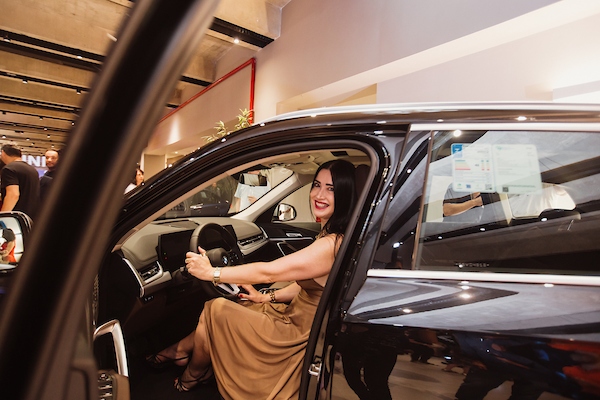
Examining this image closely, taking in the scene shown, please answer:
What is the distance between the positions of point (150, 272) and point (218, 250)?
441mm

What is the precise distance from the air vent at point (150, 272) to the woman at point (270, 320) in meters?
0.30

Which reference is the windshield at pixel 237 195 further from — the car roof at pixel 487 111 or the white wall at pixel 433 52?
the white wall at pixel 433 52

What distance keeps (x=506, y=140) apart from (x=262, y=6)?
5.55 metres

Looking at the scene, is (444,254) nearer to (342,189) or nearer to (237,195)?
(342,189)

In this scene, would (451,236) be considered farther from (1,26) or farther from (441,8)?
(1,26)

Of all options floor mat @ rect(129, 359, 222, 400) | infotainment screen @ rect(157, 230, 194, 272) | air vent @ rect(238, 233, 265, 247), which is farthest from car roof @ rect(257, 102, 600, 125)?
air vent @ rect(238, 233, 265, 247)

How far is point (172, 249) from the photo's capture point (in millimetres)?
2021

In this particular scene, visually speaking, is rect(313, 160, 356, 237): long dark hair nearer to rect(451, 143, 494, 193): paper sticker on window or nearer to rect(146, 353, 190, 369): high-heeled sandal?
rect(451, 143, 494, 193): paper sticker on window

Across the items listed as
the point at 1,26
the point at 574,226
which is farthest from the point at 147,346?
the point at 1,26

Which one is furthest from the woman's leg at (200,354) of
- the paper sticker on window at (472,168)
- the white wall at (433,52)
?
the white wall at (433,52)

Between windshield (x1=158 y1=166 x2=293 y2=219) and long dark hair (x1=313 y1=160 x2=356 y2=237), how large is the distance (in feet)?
3.72

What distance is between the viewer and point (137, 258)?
1.73 meters

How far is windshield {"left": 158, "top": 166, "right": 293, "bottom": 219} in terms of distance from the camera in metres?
2.87

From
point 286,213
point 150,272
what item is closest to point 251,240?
point 286,213
